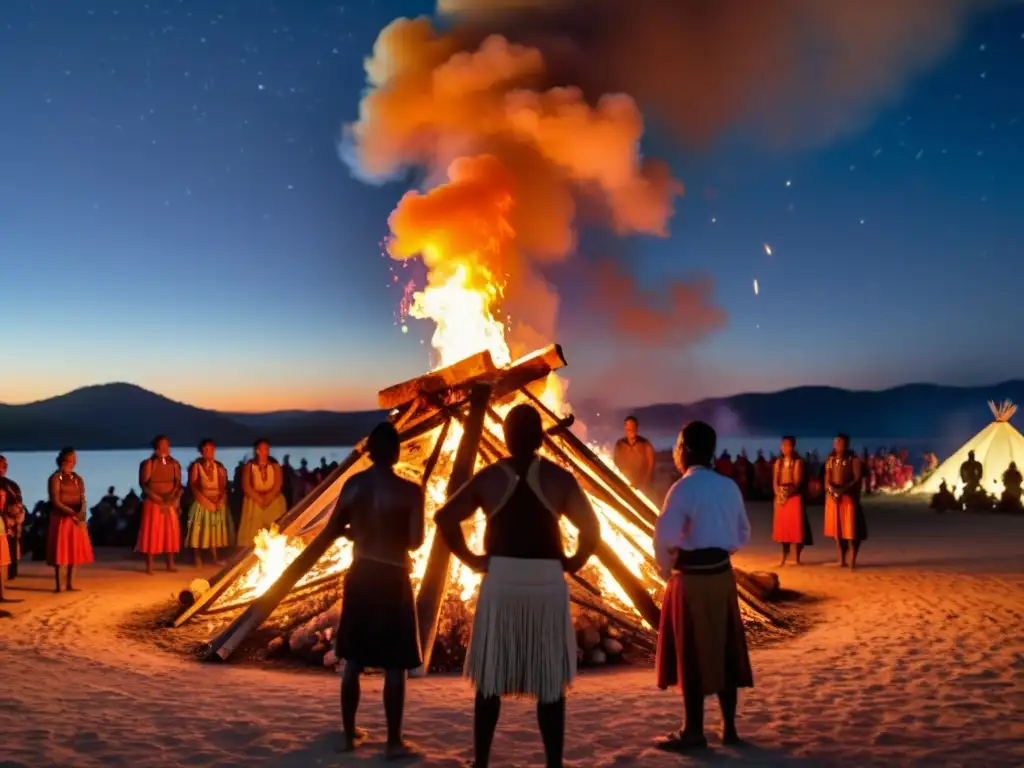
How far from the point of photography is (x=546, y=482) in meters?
4.34

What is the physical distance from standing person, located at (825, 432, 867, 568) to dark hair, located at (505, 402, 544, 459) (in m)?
8.75

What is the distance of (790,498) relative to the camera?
12.7 metres

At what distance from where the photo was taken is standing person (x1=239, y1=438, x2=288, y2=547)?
43.0 ft

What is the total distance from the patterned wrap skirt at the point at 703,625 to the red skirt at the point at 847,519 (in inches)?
309

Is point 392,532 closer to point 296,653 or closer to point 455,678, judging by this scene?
point 455,678

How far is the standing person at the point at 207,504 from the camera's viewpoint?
13195 mm

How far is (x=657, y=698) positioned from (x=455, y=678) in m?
1.66

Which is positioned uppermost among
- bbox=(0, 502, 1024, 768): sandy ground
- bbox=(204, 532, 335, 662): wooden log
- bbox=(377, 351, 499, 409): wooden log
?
bbox=(377, 351, 499, 409): wooden log

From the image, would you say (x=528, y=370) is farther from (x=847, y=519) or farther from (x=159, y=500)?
(x=159, y=500)

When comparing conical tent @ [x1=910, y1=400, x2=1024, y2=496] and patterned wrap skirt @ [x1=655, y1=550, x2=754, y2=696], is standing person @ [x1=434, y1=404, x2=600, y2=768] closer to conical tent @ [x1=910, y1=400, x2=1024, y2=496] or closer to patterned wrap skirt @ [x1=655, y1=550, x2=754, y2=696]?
patterned wrap skirt @ [x1=655, y1=550, x2=754, y2=696]

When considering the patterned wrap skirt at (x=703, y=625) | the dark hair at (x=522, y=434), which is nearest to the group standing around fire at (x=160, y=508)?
the patterned wrap skirt at (x=703, y=625)

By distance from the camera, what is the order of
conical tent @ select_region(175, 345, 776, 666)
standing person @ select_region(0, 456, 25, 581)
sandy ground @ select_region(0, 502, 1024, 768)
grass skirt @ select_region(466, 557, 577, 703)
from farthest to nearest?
standing person @ select_region(0, 456, 25, 581)
conical tent @ select_region(175, 345, 776, 666)
sandy ground @ select_region(0, 502, 1024, 768)
grass skirt @ select_region(466, 557, 577, 703)

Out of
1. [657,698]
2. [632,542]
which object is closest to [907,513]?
[632,542]

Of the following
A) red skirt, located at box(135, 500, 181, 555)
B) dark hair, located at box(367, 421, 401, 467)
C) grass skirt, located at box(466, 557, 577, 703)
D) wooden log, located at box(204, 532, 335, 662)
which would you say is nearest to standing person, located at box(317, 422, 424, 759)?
dark hair, located at box(367, 421, 401, 467)
